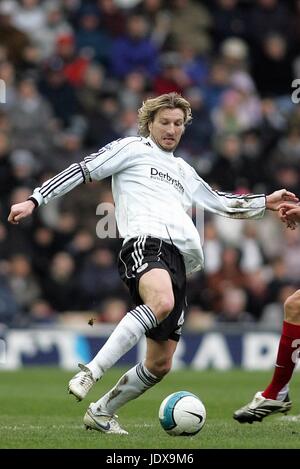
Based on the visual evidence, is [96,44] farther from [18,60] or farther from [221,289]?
[221,289]

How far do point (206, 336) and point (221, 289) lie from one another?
0.94 m

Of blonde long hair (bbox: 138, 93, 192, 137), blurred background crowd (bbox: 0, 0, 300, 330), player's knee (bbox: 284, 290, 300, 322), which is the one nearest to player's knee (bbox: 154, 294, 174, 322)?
player's knee (bbox: 284, 290, 300, 322)

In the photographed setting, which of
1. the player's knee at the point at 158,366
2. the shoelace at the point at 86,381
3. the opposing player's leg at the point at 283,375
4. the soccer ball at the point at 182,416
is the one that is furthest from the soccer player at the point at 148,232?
the opposing player's leg at the point at 283,375

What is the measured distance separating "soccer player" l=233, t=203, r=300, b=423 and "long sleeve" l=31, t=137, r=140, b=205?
4.16 ft

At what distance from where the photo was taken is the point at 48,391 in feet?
41.2

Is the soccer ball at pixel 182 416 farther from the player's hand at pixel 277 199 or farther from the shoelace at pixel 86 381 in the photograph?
the player's hand at pixel 277 199

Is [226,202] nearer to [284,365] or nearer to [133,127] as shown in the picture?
[284,365]

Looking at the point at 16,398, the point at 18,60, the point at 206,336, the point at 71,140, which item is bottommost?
the point at 16,398

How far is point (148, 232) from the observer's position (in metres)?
8.05

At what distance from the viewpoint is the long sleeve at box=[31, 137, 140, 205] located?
26.0 ft

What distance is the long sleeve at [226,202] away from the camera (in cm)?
869

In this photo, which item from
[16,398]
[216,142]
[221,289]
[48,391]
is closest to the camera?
[16,398]

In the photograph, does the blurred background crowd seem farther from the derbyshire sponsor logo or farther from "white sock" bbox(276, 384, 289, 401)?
the derbyshire sponsor logo
